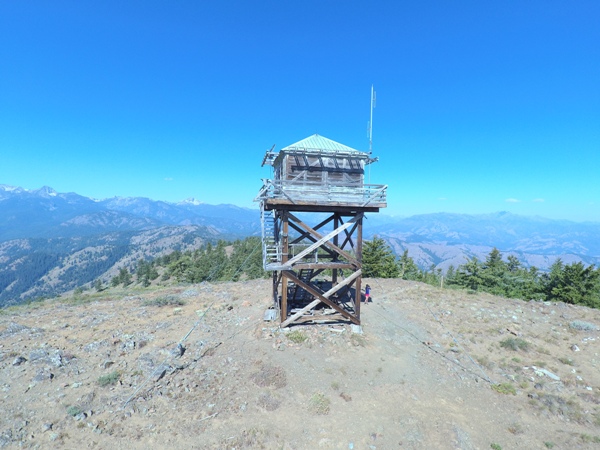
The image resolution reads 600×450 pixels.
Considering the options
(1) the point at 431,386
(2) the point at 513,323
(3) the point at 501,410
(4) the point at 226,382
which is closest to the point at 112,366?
(4) the point at 226,382

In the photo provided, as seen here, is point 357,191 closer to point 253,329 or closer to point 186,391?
point 253,329

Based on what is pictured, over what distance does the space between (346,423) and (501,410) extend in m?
5.46

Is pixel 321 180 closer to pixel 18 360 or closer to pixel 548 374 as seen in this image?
pixel 548 374

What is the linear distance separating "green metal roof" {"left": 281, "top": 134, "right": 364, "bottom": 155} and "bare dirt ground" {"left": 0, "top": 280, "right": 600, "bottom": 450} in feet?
30.2

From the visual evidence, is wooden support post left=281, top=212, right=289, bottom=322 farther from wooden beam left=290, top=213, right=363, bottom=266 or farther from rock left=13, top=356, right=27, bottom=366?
rock left=13, top=356, right=27, bottom=366

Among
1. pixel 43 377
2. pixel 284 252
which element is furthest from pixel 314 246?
pixel 43 377

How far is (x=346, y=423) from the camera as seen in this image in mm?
8930

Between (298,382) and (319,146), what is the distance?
10985 mm

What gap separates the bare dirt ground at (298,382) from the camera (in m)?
8.39

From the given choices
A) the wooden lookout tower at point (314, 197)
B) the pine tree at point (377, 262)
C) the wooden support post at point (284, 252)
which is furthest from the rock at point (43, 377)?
the pine tree at point (377, 262)

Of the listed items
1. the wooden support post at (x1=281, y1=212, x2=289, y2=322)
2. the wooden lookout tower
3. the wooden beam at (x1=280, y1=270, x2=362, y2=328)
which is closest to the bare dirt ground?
the wooden beam at (x1=280, y1=270, x2=362, y2=328)

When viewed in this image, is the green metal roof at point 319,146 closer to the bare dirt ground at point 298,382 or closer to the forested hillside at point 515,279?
the bare dirt ground at point 298,382

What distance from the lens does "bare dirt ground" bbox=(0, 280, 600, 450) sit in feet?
27.5

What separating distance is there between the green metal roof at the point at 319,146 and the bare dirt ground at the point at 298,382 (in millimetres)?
9214
